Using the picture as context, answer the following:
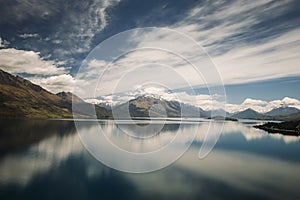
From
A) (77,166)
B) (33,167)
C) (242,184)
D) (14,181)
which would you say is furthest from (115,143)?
(242,184)

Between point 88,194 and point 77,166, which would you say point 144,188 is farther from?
point 77,166

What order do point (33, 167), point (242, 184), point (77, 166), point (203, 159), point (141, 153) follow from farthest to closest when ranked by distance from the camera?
point (141, 153) → point (203, 159) → point (77, 166) → point (33, 167) → point (242, 184)

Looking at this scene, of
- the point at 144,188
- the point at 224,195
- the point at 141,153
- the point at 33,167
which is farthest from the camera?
the point at 141,153

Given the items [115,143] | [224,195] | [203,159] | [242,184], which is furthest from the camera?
[115,143]

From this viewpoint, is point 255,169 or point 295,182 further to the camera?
point 255,169

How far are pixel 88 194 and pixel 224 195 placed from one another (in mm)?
15527

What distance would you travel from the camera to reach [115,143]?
6156 centimetres

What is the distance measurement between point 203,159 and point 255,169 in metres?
9.91

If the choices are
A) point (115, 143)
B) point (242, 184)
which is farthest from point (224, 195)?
point (115, 143)

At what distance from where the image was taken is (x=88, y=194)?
25.0m

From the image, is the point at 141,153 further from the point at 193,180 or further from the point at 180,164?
the point at 193,180

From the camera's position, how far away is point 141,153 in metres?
49.1

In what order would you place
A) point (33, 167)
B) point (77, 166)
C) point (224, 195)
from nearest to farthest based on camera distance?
point (224, 195) → point (33, 167) → point (77, 166)

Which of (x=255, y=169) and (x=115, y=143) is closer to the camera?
(x=255, y=169)
